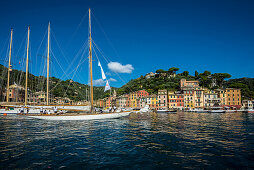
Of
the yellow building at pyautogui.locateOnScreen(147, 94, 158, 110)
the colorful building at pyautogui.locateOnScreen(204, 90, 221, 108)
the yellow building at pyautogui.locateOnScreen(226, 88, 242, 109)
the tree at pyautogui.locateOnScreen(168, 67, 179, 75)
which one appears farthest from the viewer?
the tree at pyautogui.locateOnScreen(168, 67, 179, 75)

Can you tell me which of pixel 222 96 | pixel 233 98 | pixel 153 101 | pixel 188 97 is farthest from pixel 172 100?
pixel 233 98

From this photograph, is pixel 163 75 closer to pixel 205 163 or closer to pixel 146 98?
pixel 146 98

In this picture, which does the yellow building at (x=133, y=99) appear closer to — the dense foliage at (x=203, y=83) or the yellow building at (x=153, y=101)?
the dense foliage at (x=203, y=83)

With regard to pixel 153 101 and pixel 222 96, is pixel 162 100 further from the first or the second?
pixel 222 96

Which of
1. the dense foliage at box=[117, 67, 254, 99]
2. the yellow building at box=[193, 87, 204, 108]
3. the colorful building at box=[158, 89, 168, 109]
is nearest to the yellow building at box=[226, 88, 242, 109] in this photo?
the yellow building at box=[193, 87, 204, 108]

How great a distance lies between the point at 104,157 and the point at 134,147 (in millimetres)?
2681

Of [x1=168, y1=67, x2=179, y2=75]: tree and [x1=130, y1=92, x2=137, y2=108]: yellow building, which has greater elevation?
[x1=168, y1=67, x2=179, y2=75]: tree

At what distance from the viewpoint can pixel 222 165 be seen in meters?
7.39

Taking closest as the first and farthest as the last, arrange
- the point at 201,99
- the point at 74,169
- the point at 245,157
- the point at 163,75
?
the point at 74,169 < the point at 245,157 < the point at 201,99 < the point at 163,75

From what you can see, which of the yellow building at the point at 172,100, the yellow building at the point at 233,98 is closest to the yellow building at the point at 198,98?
the yellow building at the point at 172,100

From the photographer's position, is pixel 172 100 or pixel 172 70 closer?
pixel 172 100

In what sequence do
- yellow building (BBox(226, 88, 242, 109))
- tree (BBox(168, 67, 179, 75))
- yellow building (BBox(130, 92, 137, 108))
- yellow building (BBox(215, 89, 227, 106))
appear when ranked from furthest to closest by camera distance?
tree (BBox(168, 67, 179, 75))
yellow building (BBox(130, 92, 137, 108))
yellow building (BBox(215, 89, 227, 106))
yellow building (BBox(226, 88, 242, 109))

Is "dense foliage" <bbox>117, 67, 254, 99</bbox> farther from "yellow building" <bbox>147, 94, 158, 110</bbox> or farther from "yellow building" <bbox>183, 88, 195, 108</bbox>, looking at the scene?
"yellow building" <bbox>183, 88, 195, 108</bbox>

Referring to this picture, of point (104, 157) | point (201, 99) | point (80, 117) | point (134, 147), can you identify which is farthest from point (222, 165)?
point (201, 99)
